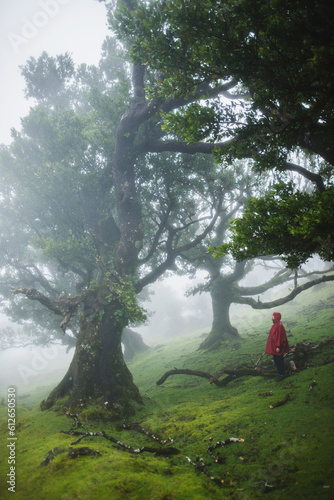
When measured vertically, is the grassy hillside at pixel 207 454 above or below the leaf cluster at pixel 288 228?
below

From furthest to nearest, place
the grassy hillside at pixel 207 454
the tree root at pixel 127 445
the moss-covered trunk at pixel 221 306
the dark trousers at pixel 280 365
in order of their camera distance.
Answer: the moss-covered trunk at pixel 221 306 < the dark trousers at pixel 280 365 < the tree root at pixel 127 445 < the grassy hillside at pixel 207 454

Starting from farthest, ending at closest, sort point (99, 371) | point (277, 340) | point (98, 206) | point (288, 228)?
point (98, 206), point (99, 371), point (277, 340), point (288, 228)

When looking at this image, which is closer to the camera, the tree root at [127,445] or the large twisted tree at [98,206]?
the tree root at [127,445]

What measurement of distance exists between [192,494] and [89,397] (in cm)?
741

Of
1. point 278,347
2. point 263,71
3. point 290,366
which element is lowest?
point 290,366

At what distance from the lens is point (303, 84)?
Answer: 5.12 m

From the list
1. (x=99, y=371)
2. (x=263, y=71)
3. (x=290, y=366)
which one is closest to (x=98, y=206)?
(x=99, y=371)

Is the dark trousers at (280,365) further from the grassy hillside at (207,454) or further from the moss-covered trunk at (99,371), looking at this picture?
the moss-covered trunk at (99,371)

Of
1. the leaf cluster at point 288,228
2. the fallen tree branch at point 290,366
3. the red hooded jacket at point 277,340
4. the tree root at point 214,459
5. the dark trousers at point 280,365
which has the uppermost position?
the leaf cluster at point 288,228

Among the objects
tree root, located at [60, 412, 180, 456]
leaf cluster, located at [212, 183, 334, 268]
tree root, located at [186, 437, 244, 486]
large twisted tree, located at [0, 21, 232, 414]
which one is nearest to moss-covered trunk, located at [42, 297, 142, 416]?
large twisted tree, located at [0, 21, 232, 414]

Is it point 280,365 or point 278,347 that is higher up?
point 278,347

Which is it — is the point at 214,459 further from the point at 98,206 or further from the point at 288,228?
the point at 98,206

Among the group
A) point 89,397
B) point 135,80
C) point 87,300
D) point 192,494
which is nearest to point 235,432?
point 192,494

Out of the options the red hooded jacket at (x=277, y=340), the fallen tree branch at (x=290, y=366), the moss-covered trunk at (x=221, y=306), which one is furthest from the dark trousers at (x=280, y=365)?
the moss-covered trunk at (x=221, y=306)
